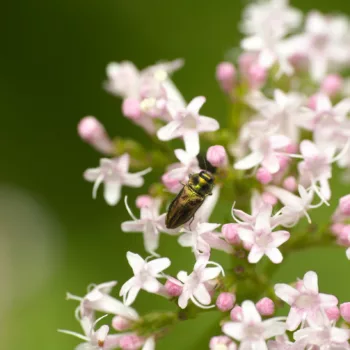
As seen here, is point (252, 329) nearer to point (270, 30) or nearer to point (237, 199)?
point (237, 199)

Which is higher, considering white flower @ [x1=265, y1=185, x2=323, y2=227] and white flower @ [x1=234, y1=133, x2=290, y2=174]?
white flower @ [x1=234, y1=133, x2=290, y2=174]

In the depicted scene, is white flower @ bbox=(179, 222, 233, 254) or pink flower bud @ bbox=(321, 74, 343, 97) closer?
white flower @ bbox=(179, 222, 233, 254)

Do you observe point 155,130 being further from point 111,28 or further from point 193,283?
point 111,28

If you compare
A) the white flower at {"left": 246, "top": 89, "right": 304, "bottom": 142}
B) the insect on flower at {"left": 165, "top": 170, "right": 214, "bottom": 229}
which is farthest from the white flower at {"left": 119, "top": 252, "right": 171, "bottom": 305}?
the white flower at {"left": 246, "top": 89, "right": 304, "bottom": 142}

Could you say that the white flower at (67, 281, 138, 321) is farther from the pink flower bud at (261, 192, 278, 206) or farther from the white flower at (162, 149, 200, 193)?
the pink flower bud at (261, 192, 278, 206)

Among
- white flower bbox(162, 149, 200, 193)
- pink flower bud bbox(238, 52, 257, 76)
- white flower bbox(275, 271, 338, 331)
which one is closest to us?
white flower bbox(275, 271, 338, 331)

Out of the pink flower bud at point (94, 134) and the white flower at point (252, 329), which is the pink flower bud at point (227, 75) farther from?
the white flower at point (252, 329)

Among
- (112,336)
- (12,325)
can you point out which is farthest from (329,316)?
(12,325)
